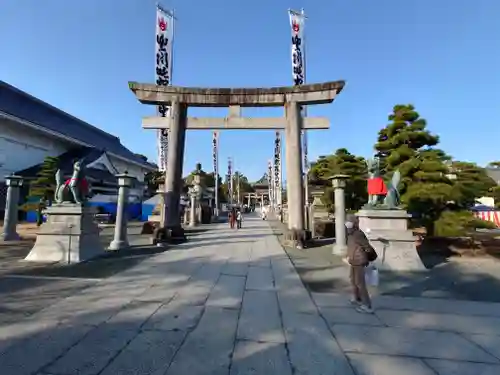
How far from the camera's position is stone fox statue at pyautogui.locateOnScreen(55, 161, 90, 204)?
8.06 meters

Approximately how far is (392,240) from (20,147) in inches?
1064

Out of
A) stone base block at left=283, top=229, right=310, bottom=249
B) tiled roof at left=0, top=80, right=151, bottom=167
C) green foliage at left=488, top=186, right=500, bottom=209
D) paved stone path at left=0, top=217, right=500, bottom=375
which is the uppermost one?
tiled roof at left=0, top=80, right=151, bottom=167

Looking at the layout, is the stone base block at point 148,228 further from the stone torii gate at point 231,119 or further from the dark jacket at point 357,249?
the dark jacket at point 357,249

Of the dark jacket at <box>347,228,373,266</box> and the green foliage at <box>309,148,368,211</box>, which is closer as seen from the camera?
the dark jacket at <box>347,228,373,266</box>

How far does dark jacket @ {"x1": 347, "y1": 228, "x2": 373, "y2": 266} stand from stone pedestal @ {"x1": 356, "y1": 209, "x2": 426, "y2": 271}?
10.8 feet

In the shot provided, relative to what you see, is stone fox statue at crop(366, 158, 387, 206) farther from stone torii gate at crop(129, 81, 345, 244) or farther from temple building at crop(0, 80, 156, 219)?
temple building at crop(0, 80, 156, 219)

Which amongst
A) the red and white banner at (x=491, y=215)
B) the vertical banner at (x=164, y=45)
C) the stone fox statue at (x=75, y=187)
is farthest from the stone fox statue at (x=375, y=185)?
the red and white banner at (x=491, y=215)

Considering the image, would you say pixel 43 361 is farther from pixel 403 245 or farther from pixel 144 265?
pixel 403 245

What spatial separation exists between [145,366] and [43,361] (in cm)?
97

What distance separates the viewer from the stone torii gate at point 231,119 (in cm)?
1077

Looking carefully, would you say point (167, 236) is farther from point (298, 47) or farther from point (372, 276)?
point (298, 47)

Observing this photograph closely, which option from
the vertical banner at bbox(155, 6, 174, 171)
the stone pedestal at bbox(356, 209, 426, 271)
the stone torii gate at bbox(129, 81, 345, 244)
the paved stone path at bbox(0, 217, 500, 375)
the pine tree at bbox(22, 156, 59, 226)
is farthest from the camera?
the pine tree at bbox(22, 156, 59, 226)

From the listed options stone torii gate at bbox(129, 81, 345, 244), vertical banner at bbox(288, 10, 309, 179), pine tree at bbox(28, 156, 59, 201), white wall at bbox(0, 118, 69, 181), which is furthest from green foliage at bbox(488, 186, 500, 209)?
white wall at bbox(0, 118, 69, 181)

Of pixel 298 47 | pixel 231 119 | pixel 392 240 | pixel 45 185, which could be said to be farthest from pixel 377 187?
pixel 45 185
